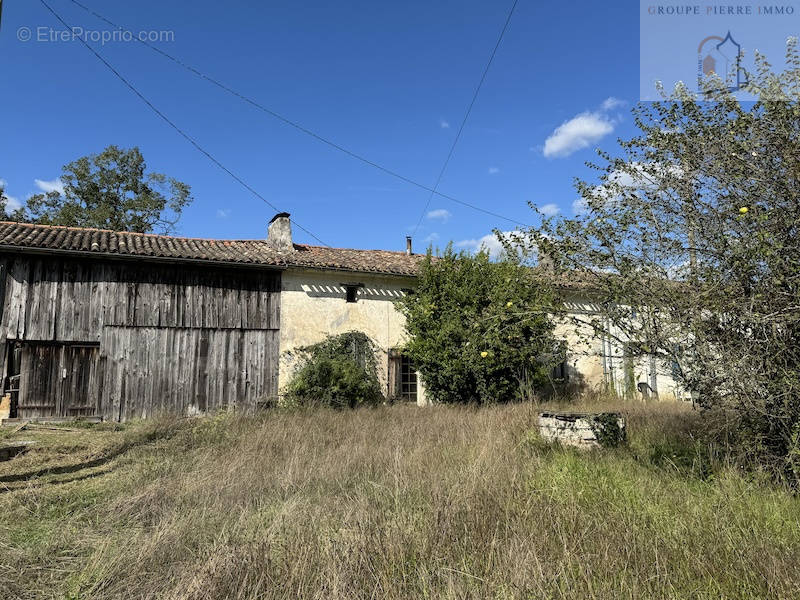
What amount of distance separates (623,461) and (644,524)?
2.22 m

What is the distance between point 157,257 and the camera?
11922mm

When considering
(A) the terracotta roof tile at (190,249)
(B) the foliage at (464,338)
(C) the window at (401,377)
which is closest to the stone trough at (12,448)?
(A) the terracotta roof tile at (190,249)

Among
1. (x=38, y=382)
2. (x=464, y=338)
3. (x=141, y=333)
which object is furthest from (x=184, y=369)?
(x=464, y=338)

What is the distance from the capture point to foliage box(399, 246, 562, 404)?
1245cm

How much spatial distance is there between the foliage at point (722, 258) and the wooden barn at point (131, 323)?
987 centimetres

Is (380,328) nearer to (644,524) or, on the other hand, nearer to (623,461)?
(623,461)

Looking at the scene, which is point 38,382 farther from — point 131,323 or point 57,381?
point 131,323

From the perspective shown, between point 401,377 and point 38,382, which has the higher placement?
point 38,382

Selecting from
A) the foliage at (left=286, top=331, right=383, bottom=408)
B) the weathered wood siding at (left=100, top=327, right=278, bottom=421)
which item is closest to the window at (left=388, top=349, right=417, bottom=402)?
the foliage at (left=286, top=331, right=383, bottom=408)

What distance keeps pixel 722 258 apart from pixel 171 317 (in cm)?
1213

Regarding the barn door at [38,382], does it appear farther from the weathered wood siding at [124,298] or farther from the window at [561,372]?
the window at [561,372]

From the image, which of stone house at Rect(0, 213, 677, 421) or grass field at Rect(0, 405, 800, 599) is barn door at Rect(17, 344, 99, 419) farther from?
grass field at Rect(0, 405, 800, 599)

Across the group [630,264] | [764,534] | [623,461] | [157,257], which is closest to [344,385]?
[157,257]

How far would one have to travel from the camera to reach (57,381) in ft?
37.1
